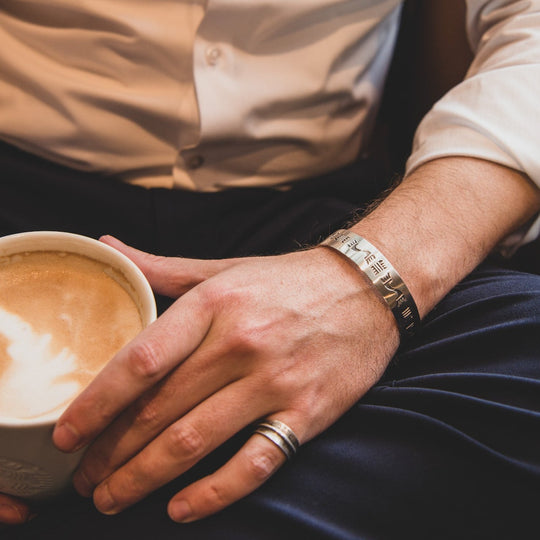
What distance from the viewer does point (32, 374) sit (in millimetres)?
573

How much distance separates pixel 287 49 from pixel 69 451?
2.24 ft

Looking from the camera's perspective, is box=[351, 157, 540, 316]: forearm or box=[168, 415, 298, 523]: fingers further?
box=[351, 157, 540, 316]: forearm

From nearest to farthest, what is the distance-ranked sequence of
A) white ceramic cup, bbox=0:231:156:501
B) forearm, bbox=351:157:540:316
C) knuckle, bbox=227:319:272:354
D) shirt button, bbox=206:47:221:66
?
white ceramic cup, bbox=0:231:156:501, knuckle, bbox=227:319:272:354, forearm, bbox=351:157:540:316, shirt button, bbox=206:47:221:66

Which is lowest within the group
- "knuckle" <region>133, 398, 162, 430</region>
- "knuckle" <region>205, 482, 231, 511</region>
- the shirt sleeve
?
"knuckle" <region>205, 482, 231, 511</region>

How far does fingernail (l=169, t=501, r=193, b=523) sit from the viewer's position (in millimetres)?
559

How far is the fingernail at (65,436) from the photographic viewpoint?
Result: 501 millimetres

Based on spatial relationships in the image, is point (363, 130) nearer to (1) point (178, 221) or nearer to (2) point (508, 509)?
(1) point (178, 221)

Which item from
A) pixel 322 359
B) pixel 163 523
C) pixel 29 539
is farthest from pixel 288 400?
pixel 29 539

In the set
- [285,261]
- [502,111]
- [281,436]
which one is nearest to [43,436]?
[281,436]

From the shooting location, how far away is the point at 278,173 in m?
0.98

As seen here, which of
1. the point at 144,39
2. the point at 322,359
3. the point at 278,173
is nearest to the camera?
the point at 322,359

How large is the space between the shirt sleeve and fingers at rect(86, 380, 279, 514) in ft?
1.64

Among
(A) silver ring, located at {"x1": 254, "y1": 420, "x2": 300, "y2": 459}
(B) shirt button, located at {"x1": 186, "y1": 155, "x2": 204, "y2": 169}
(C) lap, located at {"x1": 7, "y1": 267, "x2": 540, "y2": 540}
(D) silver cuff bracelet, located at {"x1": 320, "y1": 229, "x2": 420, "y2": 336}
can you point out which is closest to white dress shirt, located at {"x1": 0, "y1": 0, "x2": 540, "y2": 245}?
→ (B) shirt button, located at {"x1": 186, "y1": 155, "x2": 204, "y2": 169}

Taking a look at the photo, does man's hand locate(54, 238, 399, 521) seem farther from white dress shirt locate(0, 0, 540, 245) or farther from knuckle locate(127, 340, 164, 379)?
white dress shirt locate(0, 0, 540, 245)
